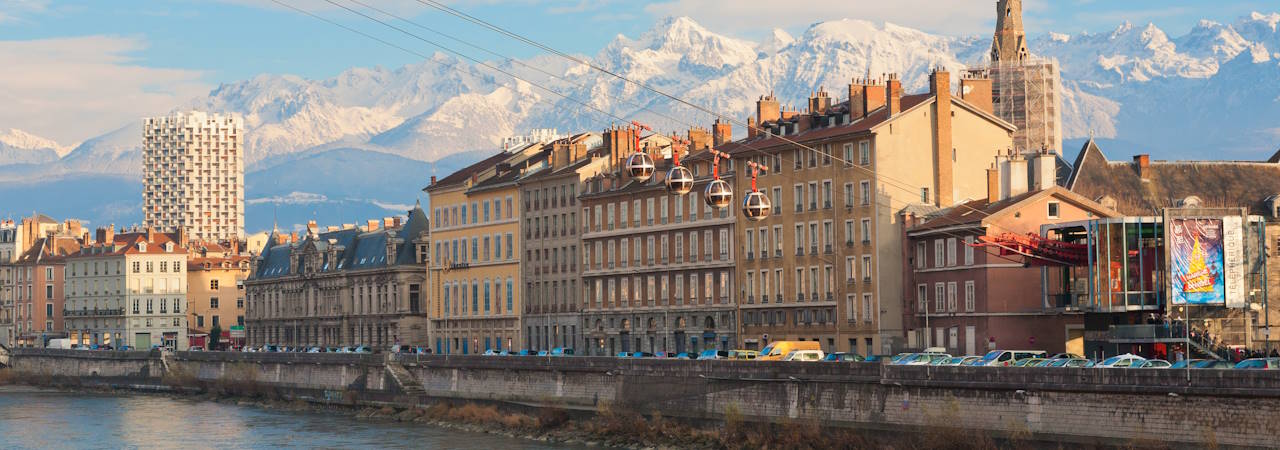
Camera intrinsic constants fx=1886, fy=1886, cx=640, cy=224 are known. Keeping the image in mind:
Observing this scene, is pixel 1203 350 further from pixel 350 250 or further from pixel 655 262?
pixel 350 250

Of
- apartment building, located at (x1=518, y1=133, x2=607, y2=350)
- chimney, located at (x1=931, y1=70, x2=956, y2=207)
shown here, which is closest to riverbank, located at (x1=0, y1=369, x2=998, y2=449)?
apartment building, located at (x1=518, y1=133, x2=607, y2=350)

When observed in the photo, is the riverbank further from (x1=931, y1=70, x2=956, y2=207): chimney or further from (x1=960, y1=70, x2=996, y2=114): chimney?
(x1=960, y1=70, x2=996, y2=114): chimney

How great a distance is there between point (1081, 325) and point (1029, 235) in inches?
193

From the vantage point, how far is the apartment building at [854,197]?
89.7m

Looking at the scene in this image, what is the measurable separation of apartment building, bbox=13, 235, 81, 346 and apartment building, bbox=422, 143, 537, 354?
6269cm

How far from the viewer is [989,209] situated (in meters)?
84.5

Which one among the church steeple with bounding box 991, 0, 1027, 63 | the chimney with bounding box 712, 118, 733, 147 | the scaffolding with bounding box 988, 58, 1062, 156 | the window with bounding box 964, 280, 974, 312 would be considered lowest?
the window with bounding box 964, 280, 974, 312

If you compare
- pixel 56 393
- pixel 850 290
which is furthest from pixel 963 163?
pixel 56 393

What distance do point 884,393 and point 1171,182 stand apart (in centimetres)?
4533

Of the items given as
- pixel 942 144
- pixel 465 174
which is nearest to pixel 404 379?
pixel 942 144

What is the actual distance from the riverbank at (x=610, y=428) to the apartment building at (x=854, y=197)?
59.6ft

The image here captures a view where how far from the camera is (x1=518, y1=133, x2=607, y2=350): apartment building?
115 meters

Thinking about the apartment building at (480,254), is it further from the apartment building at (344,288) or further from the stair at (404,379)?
the stair at (404,379)

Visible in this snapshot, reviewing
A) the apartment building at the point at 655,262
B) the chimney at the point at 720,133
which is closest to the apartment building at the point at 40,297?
the apartment building at the point at 655,262
